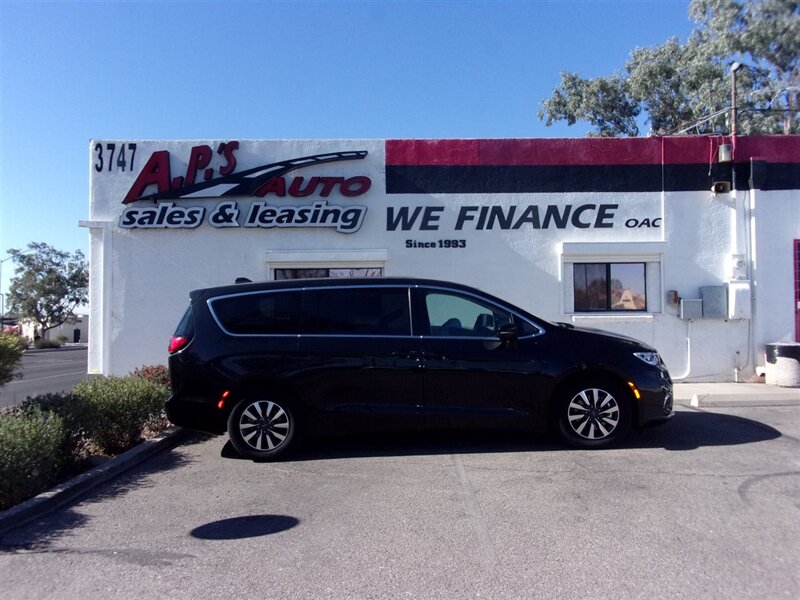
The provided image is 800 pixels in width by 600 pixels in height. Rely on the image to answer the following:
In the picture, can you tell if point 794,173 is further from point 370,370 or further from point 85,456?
point 85,456

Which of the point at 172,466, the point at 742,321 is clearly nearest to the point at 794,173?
the point at 742,321

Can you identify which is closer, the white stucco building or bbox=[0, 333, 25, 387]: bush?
bbox=[0, 333, 25, 387]: bush

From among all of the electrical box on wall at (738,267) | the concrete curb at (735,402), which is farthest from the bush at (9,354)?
the electrical box on wall at (738,267)

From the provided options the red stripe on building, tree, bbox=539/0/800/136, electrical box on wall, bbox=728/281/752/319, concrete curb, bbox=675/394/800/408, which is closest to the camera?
concrete curb, bbox=675/394/800/408

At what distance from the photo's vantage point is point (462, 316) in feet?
24.7

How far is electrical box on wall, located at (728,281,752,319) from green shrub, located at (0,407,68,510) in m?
11.2

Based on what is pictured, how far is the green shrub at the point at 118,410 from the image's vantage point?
24.5ft

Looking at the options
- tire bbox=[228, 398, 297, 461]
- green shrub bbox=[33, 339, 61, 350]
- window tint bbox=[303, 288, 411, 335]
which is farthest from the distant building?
window tint bbox=[303, 288, 411, 335]

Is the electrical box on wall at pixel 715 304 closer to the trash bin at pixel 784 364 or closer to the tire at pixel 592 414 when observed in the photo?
the trash bin at pixel 784 364

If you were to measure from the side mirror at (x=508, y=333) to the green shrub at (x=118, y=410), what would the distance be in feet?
14.4

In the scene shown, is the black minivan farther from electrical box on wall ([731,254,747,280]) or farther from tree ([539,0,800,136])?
tree ([539,0,800,136])

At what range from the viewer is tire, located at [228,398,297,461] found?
726 centimetres

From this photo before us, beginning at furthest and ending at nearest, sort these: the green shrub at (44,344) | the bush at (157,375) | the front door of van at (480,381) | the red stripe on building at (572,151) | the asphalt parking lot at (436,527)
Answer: the green shrub at (44,344) → the red stripe on building at (572,151) → the bush at (157,375) → the front door of van at (480,381) → the asphalt parking lot at (436,527)

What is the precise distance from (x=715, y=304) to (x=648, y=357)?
5.96 m
